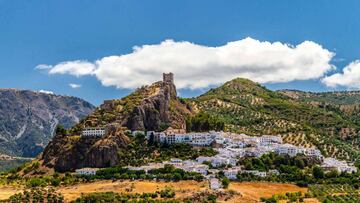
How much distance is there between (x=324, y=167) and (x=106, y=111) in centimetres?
7396

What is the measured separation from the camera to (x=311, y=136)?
654 ft

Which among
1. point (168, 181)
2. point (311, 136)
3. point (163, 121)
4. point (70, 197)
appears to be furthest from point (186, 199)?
point (311, 136)

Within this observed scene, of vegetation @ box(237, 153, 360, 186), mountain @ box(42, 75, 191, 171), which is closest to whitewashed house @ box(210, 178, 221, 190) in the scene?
vegetation @ box(237, 153, 360, 186)

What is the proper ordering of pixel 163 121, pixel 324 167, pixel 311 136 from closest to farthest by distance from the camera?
pixel 324 167 < pixel 163 121 < pixel 311 136

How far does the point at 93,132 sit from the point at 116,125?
23.6 feet

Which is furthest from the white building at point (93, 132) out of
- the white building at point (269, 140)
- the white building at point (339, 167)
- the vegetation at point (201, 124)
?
the white building at point (339, 167)

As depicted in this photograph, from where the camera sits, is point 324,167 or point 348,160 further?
point 348,160

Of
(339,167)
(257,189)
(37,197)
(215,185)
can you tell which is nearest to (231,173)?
(257,189)

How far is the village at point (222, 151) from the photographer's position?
5497 inches

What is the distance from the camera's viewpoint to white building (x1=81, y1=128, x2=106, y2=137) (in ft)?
520

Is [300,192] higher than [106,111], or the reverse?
[106,111]

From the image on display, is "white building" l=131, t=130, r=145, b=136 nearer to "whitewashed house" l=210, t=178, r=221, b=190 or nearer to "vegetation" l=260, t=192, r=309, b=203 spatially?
"whitewashed house" l=210, t=178, r=221, b=190

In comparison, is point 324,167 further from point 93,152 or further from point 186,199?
point 93,152

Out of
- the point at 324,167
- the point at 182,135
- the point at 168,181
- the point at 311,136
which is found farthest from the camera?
the point at 311,136
